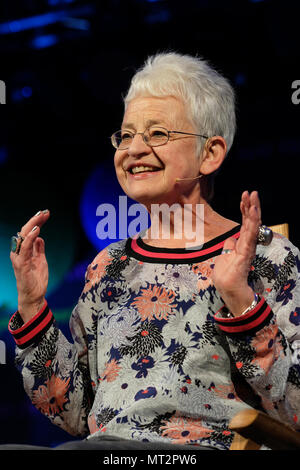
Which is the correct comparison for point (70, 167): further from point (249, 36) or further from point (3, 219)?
point (249, 36)

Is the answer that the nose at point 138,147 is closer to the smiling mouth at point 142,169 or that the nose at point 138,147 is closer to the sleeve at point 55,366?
the smiling mouth at point 142,169

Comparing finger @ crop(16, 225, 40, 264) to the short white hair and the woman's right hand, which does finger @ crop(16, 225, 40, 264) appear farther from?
the short white hair

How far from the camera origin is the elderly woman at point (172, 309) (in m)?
1.50

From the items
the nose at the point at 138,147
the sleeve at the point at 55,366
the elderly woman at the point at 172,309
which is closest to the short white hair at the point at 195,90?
the elderly woman at the point at 172,309

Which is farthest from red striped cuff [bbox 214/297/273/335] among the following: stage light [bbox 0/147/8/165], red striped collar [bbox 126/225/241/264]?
stage light [bbox 0/147/8/165]

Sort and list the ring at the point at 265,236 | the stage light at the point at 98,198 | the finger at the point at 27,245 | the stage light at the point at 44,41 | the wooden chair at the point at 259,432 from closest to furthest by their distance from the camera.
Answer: the wooden chair at the point at 259,432, the ring at the point at 265,236, the finger at the point at 27,245, the stage light at the point at 44,41, the stage light at the point at 98,198

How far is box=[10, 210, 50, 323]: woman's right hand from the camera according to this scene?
1.70 metres

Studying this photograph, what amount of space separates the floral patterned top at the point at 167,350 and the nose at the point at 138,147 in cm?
27

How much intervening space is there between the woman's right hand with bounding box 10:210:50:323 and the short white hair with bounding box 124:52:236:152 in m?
0.48

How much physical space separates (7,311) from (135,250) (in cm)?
194

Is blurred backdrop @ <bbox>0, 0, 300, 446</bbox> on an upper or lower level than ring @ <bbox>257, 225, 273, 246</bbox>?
upper

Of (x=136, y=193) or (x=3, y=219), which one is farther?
(x=3, y=219)

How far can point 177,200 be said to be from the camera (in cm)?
185


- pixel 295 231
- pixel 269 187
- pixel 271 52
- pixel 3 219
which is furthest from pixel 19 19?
pixel 295 231
